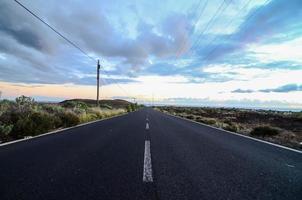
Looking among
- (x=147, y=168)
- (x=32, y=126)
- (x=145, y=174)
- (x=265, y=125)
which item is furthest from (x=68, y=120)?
(x=265, y=125)

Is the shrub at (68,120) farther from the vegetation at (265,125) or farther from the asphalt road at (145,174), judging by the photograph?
the vegetation at (265,125)

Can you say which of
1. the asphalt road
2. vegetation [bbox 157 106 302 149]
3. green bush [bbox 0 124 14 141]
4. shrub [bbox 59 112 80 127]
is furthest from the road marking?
shrub [bbox 59 112 80 127]

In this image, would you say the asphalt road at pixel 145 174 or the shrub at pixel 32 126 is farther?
the shrub at pixel 32 126

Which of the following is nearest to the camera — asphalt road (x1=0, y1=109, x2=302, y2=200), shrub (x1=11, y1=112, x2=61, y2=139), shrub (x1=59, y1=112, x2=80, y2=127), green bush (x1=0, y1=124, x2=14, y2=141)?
asphalt road (x1=0, y1=109, x2=302, y2=200)

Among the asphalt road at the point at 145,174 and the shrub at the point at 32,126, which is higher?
the shrub at the point at 32,126

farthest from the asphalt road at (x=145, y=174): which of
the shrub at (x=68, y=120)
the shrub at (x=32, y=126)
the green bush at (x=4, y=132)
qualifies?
the shrub at (x=68, y=120)

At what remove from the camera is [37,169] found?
483 centimetres

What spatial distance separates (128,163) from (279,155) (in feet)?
15.6

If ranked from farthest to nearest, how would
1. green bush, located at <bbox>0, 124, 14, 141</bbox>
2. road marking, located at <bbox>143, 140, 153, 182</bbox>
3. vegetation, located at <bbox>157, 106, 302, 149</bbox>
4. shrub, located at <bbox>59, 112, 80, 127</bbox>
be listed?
shrub, located at <bbox>59, 112, 80, 127</bbox> < vegetation, located at <bbox>157, 106, 302, 149</bbox> < green bush, located at <bbox>0, 124, 14, 141</bbox> < road marking, located at <bbox>143, 140, 153, 182</bbox>

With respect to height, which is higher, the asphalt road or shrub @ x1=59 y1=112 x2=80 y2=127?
shrub @ x1=59 y1=112 x2=80 y2=127

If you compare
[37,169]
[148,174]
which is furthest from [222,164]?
[37,169]

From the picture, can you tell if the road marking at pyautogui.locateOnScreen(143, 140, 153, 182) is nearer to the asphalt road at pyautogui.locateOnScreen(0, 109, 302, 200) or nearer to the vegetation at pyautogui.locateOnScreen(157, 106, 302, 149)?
the asphalt road at pyautogui.locateOnScreen(0, 109, 302, 200)

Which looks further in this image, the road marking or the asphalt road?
the road marking

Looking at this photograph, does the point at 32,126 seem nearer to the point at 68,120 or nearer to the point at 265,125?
the point at 68,120
